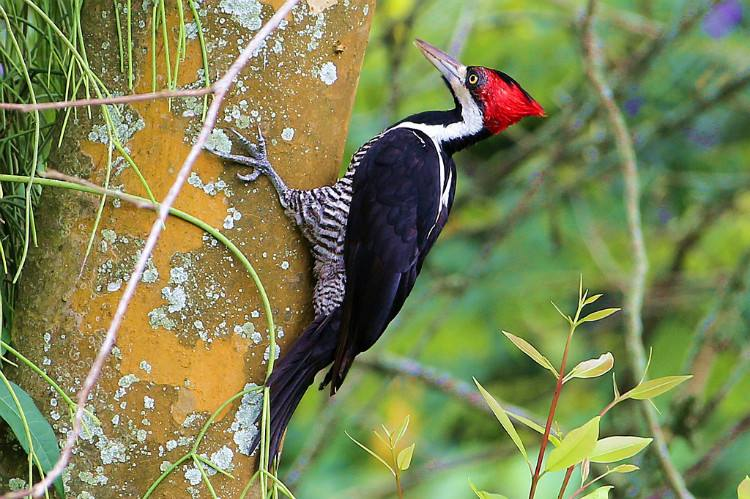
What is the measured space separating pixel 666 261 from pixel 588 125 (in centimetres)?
114

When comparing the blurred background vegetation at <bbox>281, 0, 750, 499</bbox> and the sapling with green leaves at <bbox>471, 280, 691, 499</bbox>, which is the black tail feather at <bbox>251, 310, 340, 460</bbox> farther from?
the blurred background vegetation at <bbox>281, 0, 750, 499</bbox>

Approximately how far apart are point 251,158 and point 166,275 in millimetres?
206

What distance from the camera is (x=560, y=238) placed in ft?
10.8

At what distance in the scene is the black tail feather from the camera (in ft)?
4.90

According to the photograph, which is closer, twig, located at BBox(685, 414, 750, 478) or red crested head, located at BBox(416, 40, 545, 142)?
red crested head, located at BBox(416, 40, 545, 142)

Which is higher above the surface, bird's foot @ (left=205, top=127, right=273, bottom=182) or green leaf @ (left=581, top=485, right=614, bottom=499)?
bird's foot @ (left=205, top=127, right=273, bottom=182)

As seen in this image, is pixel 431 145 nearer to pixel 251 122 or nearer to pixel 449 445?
pixel 251 122

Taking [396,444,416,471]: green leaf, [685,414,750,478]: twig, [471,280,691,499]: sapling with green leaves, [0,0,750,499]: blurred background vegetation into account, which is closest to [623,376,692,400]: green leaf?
[471,280,691,499]: sapling with green leaves

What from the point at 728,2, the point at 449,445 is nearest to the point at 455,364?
the point at 449,445

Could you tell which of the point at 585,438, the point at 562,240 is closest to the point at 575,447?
the point at 585,438

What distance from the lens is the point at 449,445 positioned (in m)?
4.12

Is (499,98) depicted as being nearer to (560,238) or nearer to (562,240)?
(560,238)

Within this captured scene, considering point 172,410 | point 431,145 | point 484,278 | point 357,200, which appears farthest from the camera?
point 484,278

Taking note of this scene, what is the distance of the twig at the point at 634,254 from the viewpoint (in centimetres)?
198
